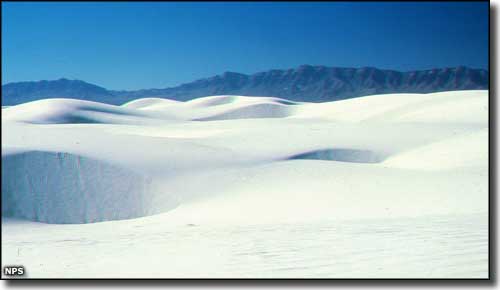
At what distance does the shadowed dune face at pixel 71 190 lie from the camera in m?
8.73

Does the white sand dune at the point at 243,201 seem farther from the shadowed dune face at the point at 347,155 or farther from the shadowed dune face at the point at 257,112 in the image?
the shadowed dune face at the point at 257,112

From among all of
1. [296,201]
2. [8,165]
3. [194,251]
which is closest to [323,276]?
[194,251]

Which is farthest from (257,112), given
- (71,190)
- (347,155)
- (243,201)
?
(71,190)

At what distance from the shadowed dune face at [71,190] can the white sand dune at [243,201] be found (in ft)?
0.09

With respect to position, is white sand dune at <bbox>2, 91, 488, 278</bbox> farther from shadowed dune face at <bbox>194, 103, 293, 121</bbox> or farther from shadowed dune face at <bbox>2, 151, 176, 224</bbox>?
shadowed dune face at <bbox>194, 103, 293, 121</bbox>

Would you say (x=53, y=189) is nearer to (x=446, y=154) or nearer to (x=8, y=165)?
(x=8, y=165)

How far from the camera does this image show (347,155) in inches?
656

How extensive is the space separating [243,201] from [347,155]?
25.5 feet

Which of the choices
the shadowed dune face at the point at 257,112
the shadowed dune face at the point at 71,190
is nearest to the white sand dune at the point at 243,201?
the shadowed dune face at the point at 71,190

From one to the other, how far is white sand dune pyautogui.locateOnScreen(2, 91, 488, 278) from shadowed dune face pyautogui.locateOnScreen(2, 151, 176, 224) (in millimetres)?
26

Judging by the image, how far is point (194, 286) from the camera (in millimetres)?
4902

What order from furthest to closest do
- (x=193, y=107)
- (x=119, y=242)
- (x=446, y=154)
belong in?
(x=193, y=107), (x=446, y=154), (x=119, y=242)

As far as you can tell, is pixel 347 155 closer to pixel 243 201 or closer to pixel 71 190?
pixel 243 201

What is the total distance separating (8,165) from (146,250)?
5189 millimetres
